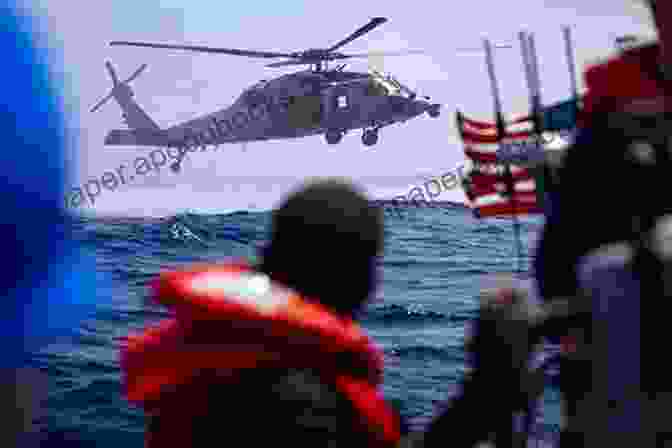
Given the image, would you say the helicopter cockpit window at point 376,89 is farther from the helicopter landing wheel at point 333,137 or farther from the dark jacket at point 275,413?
the dark jacket at point 275,413

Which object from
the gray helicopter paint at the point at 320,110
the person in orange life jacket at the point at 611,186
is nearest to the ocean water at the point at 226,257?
the person in orange life jacket at the point at 611,186

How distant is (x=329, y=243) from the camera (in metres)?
1.92

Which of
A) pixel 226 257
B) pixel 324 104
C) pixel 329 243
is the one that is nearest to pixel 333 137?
pixel 324 104

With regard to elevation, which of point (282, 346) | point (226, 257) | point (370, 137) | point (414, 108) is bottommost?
point (226, 257)

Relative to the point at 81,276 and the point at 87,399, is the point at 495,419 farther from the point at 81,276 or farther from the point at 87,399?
the point at 87,399

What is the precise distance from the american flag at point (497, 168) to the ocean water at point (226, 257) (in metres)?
0.37

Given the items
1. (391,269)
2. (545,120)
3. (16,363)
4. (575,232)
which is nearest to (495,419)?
(575,232)

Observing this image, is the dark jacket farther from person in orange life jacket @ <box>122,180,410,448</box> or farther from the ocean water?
the ocean water

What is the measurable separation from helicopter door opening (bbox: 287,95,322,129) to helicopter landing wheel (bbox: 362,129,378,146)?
5.28 ft

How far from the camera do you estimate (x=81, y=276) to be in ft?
11.5

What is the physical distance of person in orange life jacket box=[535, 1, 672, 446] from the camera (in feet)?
5.89

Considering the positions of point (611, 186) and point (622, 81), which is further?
point (622, 81)

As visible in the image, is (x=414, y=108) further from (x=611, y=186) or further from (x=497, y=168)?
(x=611, y=186)

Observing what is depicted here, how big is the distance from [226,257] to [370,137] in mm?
8676
